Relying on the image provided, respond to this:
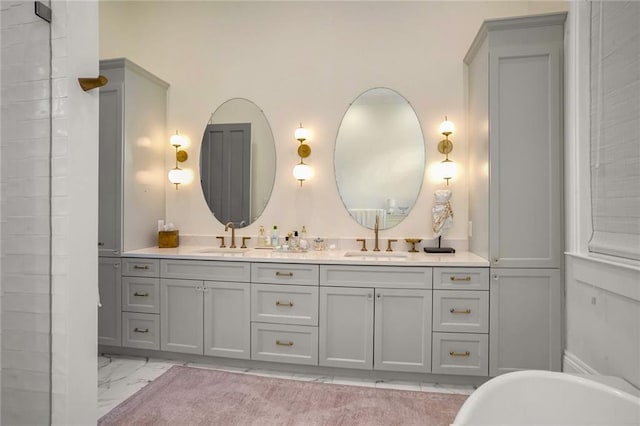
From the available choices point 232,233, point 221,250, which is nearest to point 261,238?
point 232,233

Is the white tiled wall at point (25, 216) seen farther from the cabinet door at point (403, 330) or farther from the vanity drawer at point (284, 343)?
the cabinet door at point (403, 330)

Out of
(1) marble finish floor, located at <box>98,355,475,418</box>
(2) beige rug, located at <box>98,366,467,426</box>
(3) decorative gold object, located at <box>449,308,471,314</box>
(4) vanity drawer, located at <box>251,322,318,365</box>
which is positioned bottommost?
(1) marble finish floor, located at <box>98,355,475,418</box>

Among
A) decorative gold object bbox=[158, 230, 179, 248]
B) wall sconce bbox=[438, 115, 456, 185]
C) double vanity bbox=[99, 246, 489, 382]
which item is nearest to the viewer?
double vanity bbox=[99, 246, 489, 382]

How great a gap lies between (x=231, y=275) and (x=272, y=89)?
5.95 feet

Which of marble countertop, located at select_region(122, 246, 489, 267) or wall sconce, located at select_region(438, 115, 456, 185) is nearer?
marble countertop, located at select_region(122, 246, 489, 267)

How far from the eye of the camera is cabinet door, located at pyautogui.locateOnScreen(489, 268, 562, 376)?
2.28m

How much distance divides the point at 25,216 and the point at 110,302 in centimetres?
175

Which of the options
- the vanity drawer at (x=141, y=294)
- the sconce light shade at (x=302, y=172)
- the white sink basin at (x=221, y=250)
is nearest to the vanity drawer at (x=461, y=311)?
the sconce light shade at (x=302, y=172)

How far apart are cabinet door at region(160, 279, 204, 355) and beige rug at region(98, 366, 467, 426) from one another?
0.28 m

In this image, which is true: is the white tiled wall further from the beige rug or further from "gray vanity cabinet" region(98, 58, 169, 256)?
"gray vanity cabinet" region(98, 58, 169, 256)

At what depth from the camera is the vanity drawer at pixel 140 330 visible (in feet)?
9.14

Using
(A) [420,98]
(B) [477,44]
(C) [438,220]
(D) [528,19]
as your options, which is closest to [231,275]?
(C) [438,220]

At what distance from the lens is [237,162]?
11.0ft

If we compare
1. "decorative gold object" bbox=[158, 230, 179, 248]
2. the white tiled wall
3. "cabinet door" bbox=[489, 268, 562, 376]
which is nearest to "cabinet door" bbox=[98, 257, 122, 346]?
"decorative gold object" bbox=[158, 230, 179, 248]
